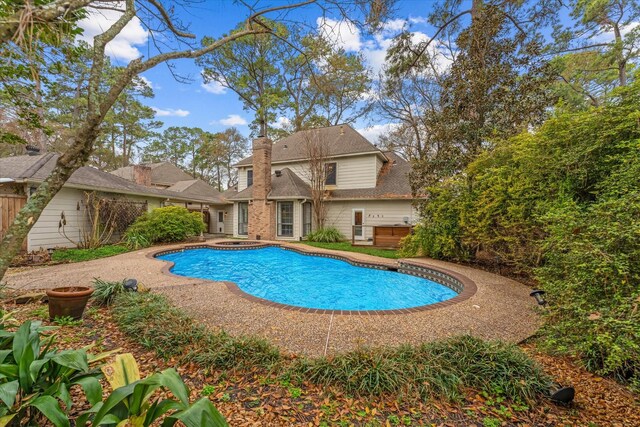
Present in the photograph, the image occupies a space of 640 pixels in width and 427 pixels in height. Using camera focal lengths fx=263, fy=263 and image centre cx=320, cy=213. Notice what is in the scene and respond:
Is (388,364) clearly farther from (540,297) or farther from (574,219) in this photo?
(574,219)

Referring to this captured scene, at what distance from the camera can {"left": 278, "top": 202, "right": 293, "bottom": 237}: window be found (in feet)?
50.3

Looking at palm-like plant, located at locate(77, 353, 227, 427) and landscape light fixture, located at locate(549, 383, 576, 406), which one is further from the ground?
palm-like plant, located at locate(77, 353, 227, 427)

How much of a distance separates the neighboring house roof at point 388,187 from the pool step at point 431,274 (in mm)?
6011

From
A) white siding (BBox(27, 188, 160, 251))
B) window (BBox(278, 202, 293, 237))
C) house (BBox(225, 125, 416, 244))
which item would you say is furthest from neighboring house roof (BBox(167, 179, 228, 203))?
white siding (BBox(27, 188, 160, 251))

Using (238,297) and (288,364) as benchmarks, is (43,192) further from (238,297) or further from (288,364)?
(238,297)

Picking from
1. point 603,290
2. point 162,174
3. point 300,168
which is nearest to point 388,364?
point 603,290

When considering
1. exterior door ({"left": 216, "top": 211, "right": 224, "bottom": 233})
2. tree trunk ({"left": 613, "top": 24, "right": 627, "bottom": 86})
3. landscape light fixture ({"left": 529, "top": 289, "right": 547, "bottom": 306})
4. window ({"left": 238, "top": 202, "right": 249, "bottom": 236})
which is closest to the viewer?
landscape light fixture ({"left": 529, "top": 289, "right": 547, "bottom": 306})

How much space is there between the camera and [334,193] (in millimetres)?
15938

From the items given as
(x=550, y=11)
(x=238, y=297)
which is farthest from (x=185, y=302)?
(x=550, y=11)

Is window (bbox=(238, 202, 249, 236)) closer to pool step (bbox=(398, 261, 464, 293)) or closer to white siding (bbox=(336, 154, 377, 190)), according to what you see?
white siding (bbox=(336, 154, 377, 190))

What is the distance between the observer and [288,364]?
2939 mm

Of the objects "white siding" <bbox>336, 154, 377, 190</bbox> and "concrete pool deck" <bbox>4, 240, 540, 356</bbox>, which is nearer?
"concrete pool deck" <bbox>4, 240, 540, 356</bbox>

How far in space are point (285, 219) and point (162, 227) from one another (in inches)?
245

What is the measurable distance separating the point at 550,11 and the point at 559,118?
792 centimetres
